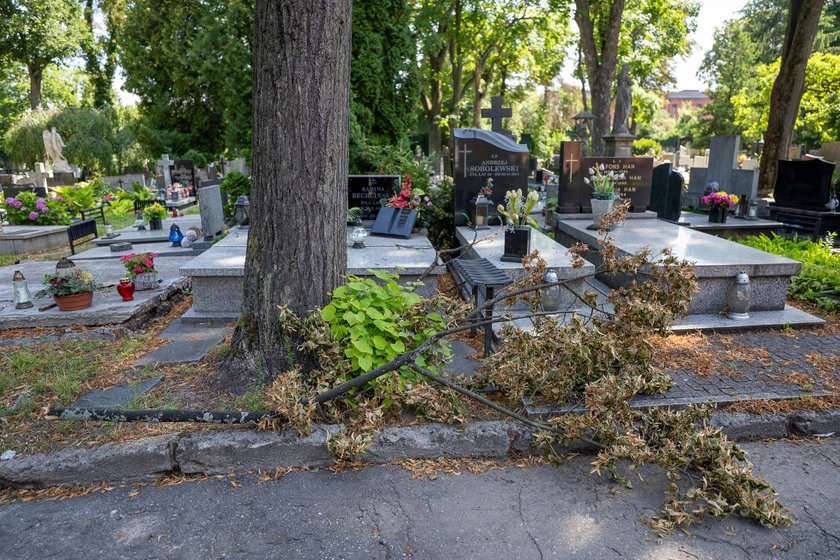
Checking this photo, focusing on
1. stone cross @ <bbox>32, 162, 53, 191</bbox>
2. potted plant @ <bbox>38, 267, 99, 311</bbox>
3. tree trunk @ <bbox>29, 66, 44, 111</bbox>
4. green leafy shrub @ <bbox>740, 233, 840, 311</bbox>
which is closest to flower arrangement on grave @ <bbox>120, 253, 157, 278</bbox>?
potted plant @ <bbox>38, 267, 99, 311</bbox>

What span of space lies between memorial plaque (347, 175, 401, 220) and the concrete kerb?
21.6 ft

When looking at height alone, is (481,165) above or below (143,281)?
above

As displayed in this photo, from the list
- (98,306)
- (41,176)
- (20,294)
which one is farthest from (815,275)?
(41,176)

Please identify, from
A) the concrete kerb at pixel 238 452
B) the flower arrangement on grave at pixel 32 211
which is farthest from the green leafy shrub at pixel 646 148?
the concrete kerb at pixel 238 452

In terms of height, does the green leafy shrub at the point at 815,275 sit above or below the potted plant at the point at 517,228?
below

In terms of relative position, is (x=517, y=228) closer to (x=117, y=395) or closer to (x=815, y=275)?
(x=815, y=275)

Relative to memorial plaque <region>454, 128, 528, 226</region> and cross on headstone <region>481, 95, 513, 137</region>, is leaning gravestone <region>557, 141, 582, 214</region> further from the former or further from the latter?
cross on headstone <region>481, 95, 513, 137</region>

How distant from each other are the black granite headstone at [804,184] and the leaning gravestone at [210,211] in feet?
38.6

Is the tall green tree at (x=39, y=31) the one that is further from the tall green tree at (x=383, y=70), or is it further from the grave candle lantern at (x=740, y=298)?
the grave candle lantern at (x=740, y=298)

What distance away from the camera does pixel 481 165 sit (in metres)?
9.52

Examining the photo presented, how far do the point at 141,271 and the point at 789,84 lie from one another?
52.0ft

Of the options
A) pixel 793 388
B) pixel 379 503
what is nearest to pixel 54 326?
pixel 379 503

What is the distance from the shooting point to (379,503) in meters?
3.21

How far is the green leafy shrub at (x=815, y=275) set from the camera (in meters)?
6.57
